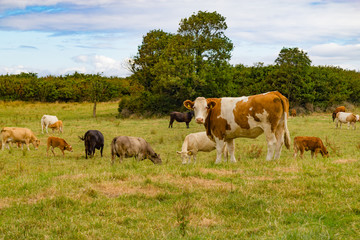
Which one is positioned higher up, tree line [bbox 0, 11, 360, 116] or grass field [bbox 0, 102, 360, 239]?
tree line [bbox 0, 11, 360, 116]

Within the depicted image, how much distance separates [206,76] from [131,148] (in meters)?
26.2

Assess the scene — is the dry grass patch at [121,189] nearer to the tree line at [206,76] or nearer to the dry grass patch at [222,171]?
the dry grass patch at [222,171]

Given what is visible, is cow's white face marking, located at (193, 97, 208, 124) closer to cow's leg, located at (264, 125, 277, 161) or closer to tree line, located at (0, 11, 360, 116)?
cow's leg, located at (264, 125, 277, 161)

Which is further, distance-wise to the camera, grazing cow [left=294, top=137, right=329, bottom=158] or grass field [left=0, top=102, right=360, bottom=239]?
grazing cow [left=294, top=137, right=329, bottom=158]

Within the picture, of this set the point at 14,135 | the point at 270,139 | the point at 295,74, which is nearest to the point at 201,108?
the point at 270,139

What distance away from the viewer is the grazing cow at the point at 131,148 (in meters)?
13.5

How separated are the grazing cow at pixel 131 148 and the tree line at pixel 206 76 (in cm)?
2379

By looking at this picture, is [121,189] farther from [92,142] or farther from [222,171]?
[92,142]

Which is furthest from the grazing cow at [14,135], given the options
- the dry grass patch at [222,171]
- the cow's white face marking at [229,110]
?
the dry grass patch at [222,171]

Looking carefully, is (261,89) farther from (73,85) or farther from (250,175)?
(250,175)

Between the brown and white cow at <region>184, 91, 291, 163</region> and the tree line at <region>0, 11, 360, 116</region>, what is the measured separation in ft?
86.1

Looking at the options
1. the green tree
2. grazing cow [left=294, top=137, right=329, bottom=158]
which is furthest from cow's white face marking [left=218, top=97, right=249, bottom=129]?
the green tree

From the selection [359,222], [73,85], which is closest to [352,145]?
[359,222]

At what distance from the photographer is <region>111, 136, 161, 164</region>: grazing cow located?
13.5 m
